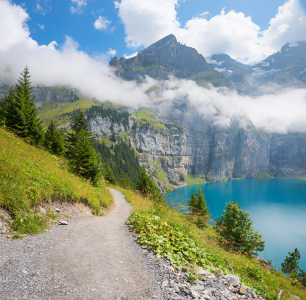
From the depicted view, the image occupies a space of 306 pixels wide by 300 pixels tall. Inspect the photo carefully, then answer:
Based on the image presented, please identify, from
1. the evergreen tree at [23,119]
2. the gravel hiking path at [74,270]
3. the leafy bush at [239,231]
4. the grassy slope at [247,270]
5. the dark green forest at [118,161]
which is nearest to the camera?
the gravel hiking path at [74,270]

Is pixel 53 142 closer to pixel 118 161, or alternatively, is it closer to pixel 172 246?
pixel 172 246

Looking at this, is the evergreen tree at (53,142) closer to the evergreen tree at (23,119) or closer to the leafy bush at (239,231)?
the evergreen tree at (23,119)

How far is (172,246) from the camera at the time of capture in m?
5.55

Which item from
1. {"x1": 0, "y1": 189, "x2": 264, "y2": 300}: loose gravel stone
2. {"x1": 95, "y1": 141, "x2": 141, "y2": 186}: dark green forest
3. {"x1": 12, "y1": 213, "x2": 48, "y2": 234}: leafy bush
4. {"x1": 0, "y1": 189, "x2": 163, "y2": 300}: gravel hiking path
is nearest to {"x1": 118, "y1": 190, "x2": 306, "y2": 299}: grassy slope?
{"x1": 0, "y1": 189, "x2": 264, "y2": 300}: loose gravel stone

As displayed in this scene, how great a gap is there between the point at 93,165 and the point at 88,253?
13.7 m

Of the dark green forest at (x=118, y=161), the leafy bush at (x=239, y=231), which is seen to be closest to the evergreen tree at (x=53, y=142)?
the leafy bush at (x=239, y=231)

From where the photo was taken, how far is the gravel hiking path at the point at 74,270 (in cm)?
309

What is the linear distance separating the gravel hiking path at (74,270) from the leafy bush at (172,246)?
0.56 metres

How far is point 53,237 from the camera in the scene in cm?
566

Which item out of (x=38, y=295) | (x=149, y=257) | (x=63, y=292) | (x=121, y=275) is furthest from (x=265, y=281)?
(x=38, y=295)

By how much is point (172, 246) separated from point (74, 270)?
10.3ft

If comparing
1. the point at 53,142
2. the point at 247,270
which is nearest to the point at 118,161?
the point at 53,142

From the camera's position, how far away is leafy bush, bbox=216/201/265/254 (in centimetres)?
1899

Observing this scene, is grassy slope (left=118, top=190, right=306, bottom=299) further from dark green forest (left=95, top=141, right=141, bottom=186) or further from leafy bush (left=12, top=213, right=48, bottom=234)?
dark green forest (left=95, top=141, right=141, bottom=186)
